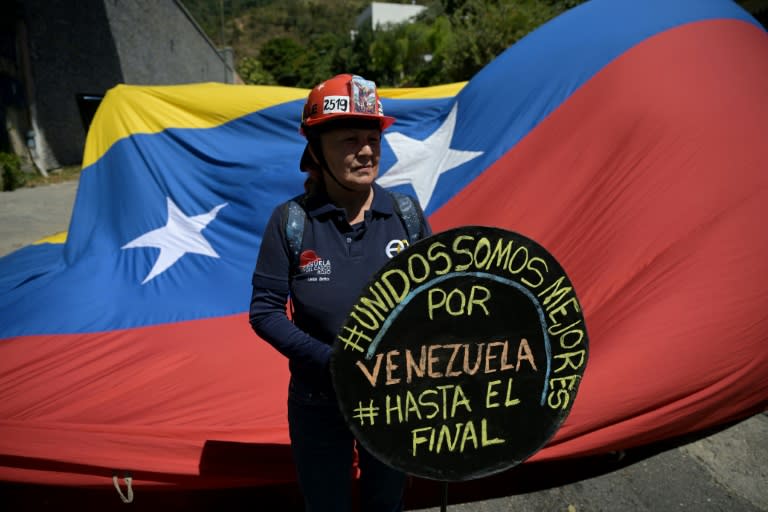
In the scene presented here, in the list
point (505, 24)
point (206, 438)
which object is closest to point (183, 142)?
point (206, 438)

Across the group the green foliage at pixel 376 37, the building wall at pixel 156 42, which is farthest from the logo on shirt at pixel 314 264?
the building wall at pixel 156 42

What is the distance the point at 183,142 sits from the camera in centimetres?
430

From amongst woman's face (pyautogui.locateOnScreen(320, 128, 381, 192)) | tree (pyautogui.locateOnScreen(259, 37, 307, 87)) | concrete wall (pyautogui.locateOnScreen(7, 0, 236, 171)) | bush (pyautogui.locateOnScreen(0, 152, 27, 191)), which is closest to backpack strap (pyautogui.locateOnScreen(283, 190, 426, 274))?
woman's face (pyautogui.locateOnScreen(320, 128, 381, 192))

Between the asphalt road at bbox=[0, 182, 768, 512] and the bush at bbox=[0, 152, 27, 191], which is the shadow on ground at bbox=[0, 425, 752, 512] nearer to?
the asphalt road at bbox=[0, 182, 768, 512]

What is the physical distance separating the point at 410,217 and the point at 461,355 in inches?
15.9

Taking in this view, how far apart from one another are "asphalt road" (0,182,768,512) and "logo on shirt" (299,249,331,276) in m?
1.42

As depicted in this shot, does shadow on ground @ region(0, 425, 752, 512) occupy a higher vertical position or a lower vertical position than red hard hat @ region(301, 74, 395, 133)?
lower

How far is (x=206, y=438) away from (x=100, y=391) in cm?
70

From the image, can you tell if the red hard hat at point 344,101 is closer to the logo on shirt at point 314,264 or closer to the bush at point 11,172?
the logo on shirt at point 314,264

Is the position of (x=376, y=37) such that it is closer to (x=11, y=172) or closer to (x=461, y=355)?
(x=11, y=172)

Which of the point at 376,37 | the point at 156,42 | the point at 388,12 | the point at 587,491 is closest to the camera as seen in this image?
the point at 587,491

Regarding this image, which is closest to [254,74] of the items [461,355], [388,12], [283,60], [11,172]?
[283,60]

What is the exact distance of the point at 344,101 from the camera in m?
1.31

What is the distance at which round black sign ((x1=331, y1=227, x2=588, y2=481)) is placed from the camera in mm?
1159
